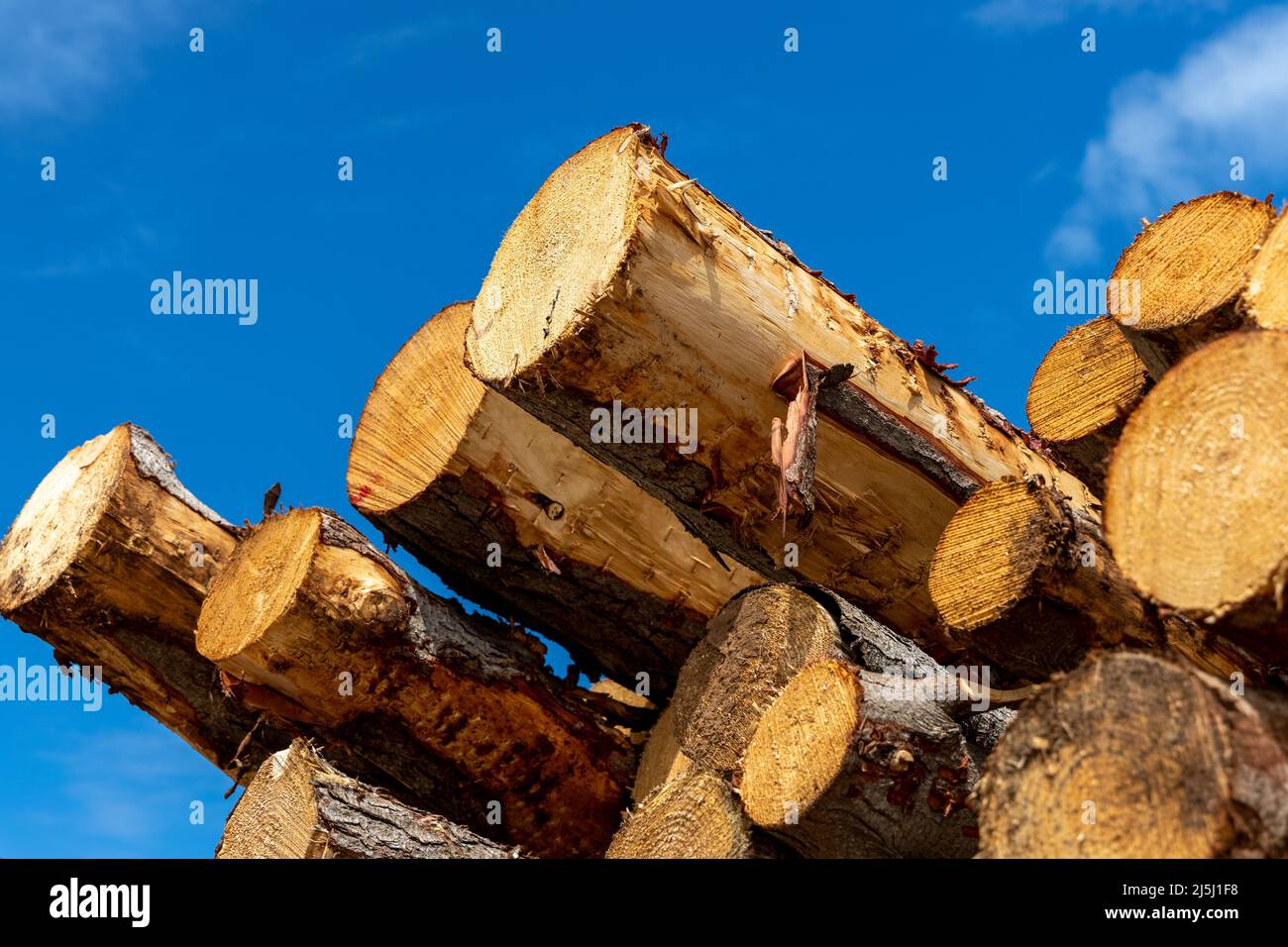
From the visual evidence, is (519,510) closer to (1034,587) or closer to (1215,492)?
(1034,587)

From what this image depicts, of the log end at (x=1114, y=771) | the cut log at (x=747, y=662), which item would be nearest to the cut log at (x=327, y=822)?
the cut log at (x=747, y=662)

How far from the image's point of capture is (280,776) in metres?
4.33

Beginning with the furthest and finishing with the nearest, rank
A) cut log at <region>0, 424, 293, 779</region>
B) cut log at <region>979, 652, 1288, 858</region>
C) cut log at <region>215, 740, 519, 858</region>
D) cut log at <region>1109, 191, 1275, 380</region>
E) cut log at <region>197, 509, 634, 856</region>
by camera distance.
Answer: cut log at <region>0, 424, 293, 779</region>
cut log at <region>197, 509, 634, 856</region>
cut log at <region>215, 740, 519, 858</region>
cut log at <region>1109, 191, 1275, 380</region>
cut log at <region>979, 652, 1288, 858</region>

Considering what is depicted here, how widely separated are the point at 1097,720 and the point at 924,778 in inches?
40.1

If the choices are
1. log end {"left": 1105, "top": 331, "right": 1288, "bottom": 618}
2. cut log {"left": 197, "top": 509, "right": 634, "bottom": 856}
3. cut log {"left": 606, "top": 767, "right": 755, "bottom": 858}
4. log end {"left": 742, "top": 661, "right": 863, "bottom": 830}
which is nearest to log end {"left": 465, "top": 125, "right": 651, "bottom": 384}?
cut log {"left": 197, "top": 509, "right": 634, "bottom": 856}

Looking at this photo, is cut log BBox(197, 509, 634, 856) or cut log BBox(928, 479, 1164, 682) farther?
cut log BBox(197, 509, 634, 856)

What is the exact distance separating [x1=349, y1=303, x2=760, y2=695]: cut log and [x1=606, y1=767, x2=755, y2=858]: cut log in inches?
35.0

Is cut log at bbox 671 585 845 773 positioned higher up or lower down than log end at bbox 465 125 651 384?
lower down

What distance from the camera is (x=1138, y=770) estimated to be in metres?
2.59

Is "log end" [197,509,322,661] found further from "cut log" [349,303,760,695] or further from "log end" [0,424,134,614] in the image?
"log end" [0,424,134,614]

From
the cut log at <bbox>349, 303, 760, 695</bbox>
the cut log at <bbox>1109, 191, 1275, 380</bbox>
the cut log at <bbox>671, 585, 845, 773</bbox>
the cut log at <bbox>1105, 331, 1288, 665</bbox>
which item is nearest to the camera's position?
the cut log at <bbox>1105, 331, 1288, 665</bbox>

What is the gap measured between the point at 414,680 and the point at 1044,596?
7.22 feet

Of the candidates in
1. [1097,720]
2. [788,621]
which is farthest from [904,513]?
[1097,720]

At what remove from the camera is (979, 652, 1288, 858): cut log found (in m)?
2.46
